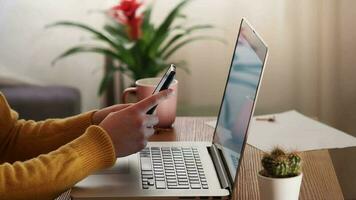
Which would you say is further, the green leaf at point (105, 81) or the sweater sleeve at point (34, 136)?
the green leaf at point (105, 81)

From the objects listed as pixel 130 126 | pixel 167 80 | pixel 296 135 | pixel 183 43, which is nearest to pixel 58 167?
pixel 130 126

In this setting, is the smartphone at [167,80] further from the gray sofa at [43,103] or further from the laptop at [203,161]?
the gray sofa at [43,103]

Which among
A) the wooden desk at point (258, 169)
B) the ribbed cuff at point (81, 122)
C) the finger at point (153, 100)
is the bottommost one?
the wooden desk at point (258, 169)

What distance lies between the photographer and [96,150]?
117 cm

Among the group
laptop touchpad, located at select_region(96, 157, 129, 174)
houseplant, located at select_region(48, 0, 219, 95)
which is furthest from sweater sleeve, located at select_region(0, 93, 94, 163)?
houseplant, located at select_region(48, 0, 219, 95)

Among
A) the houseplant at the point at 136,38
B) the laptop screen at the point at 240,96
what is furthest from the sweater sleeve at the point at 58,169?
the houseplant at the point at 136,38

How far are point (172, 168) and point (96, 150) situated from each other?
187 millimetres

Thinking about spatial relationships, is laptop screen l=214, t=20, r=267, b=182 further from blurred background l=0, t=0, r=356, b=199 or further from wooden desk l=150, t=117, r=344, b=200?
blurred background l=0, t=0, r=356, b=199

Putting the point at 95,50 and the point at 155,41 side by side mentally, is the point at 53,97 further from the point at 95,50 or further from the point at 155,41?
the point at 155,41

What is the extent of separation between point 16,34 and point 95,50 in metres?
0.45

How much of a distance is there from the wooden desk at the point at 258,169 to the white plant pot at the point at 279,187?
0.39 feet

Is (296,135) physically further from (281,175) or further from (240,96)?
(281,175)

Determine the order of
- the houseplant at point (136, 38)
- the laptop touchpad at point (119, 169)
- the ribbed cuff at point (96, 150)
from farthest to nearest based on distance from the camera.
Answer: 1. the houseplant at point (136, 38)
2. the laptop touchpad at point (119, 169)
3. the ribbed cuff at point (96, 150)

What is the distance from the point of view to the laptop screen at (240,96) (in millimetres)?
1181
